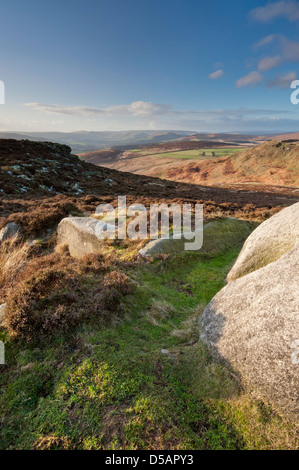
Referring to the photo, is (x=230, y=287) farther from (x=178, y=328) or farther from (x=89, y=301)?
(x=89, y=301)

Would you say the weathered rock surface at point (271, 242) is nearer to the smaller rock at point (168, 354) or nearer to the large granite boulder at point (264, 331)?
the large granite boulder at point (264, 331)

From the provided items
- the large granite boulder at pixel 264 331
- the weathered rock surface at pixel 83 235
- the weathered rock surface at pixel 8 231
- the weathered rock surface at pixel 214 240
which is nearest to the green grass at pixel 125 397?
the large granite boulder at pixel 264 331

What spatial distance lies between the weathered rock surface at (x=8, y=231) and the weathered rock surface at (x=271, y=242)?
15.6 metres

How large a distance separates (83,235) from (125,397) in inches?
434

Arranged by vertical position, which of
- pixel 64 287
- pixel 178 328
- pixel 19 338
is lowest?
pixel 178 328

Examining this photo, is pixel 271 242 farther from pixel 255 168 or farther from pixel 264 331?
pixel 255 168

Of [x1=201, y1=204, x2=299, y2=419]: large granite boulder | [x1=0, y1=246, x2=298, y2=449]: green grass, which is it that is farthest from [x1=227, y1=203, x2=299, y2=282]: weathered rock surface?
[x1=0, y1=246, x2=298, y2=449]: green grass

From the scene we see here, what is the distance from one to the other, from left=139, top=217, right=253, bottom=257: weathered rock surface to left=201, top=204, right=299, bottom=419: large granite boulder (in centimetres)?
641

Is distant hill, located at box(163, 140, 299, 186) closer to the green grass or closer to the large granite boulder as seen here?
the large granite boulder

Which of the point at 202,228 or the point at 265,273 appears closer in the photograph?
the point at 265,273

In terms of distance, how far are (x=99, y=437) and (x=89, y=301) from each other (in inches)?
147

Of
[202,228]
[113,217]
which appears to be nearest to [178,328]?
[202,228]

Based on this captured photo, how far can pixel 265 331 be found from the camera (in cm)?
510

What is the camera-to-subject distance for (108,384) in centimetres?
500
